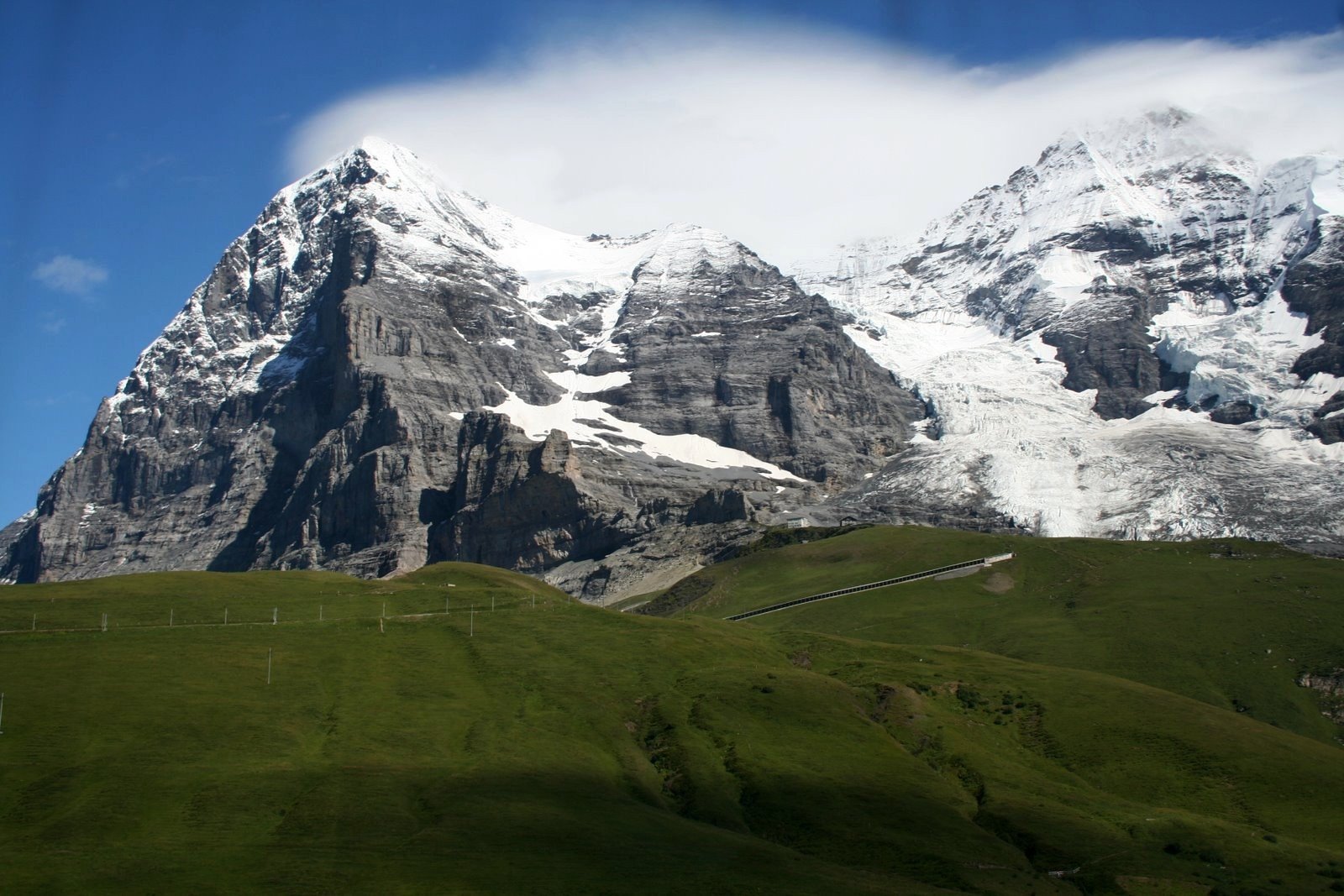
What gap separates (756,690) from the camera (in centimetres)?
12962

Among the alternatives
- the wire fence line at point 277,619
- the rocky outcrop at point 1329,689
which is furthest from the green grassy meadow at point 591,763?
the rocky outcrop at point 1329,689

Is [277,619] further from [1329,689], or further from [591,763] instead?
[1329,689]

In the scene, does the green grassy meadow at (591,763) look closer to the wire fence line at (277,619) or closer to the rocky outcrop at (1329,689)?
the wire fence line at (277,619)

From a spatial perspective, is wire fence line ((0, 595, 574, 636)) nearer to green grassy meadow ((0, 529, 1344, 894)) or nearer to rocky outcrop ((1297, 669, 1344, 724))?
green grassy meadow ((0, 529, 1344, 894))

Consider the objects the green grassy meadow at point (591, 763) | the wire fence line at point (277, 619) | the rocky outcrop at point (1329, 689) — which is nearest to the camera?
the green grassy meadow at point (591, 763)

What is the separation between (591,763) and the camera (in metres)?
110

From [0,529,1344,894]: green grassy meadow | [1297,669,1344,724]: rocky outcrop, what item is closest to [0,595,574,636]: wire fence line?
[0,529,1344,894]: green grassy meadow

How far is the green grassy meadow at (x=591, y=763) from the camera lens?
87.1 meters

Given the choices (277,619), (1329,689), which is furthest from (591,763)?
(1329,689)

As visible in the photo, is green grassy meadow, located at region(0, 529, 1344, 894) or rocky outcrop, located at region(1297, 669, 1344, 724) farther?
rocky outcrop, located at region(1297, 669, 1344, 724)

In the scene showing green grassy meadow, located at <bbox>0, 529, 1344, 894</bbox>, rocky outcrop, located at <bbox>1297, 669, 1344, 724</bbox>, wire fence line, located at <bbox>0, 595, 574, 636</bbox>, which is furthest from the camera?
rocky outcrop, located at <bbox>1297, 669, 1344, 724</bbox>

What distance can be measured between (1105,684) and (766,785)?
50.9 meters

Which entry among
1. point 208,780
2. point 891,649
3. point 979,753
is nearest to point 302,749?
point 208,780

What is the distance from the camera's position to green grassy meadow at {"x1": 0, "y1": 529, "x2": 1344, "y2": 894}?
8712cm
